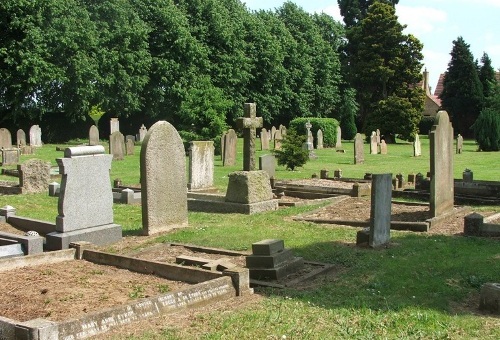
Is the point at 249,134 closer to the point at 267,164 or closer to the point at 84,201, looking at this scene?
the point at 267,164

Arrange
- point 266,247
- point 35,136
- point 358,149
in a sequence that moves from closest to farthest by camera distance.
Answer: point 266,247
point 358,149
point 35,136

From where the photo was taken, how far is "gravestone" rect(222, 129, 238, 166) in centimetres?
2655

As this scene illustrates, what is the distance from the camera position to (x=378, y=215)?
10367 millimetres

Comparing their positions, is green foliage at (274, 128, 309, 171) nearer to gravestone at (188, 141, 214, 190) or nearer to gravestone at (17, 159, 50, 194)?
gravestone at (188, 141, 214, 190)

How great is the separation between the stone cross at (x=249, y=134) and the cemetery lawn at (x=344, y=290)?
1515 mm

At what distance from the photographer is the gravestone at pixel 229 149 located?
2655cm

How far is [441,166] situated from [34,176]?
1159cm

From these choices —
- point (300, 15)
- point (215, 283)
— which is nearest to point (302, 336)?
point (215, 283)

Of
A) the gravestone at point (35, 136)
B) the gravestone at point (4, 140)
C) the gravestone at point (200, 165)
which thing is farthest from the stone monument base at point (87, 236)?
the gravestone at point (35, 136)

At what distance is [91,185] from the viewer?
36.0 ft

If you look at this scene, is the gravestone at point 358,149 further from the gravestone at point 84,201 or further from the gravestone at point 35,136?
the gravestone at point 35,136

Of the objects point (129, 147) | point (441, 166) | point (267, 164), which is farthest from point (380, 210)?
point (129, 147)

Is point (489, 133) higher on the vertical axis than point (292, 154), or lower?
higher

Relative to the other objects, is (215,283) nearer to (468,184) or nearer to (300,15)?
(468,184)
